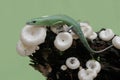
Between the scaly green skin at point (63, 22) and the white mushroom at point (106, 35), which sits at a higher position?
the scaly green skin at point (63, 22)

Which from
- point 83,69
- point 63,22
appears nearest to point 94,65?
point 83,69

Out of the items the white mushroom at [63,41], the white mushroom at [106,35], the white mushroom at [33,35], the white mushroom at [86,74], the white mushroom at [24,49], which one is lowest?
the white mushroom at [86,74]

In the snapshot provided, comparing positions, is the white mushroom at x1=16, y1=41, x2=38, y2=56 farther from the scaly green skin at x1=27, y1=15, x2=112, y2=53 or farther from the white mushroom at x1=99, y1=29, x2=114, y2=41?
the white mushroom at x1=99, y1=29, x2=114, y2=41

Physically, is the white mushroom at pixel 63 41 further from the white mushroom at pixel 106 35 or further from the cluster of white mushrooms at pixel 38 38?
the white mushroom at pixel 106 35

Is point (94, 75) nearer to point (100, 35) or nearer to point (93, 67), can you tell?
point (93, 67)

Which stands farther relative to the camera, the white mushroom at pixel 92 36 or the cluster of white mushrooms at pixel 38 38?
the white mushroom at pixel 92 36

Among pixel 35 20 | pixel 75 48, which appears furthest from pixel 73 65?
pixel 35 20

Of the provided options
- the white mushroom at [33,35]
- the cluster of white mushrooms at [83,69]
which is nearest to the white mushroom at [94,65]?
the cluster of white mushrooms at [83,69]

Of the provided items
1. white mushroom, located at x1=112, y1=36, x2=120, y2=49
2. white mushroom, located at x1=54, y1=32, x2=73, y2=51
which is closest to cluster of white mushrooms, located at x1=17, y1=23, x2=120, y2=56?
white mushroom, located at x1=54, y1=32, x2=73, y2=51
